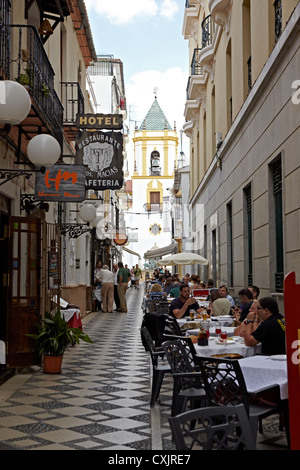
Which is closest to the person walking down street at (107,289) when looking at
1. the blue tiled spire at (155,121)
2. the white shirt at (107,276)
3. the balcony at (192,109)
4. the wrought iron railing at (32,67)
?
the white shirt at (107,276)

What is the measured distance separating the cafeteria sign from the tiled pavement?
15.2 ft

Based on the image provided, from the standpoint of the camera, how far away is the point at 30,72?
9.79 metres

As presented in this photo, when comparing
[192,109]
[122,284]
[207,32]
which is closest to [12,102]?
[207,32]

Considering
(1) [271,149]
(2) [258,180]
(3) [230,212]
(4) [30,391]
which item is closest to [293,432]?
(4) [30,391]

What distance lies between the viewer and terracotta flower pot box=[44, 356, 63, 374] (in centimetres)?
1008

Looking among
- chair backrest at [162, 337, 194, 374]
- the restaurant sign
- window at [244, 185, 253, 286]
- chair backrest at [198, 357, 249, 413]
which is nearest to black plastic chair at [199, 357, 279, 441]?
chair backrest at [198, 357, 249, 413]

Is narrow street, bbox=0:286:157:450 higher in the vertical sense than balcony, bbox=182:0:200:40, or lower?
lower

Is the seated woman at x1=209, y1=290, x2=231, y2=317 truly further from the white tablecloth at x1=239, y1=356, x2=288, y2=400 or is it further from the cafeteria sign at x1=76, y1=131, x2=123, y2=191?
the white tablecloth at x1=239, y1=356, x2=288, y2=400

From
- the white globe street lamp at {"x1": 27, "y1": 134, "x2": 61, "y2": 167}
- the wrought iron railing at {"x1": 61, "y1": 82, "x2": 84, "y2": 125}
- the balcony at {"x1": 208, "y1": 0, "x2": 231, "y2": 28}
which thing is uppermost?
the balcony at {"x1": 208, "y1": 0, "x2": 231, "y2": 28}

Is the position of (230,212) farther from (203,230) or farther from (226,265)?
(203,230)

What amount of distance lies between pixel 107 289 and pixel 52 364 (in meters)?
13.8

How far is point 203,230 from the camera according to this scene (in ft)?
84.5

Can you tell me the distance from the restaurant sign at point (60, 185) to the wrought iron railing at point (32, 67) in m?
0.76

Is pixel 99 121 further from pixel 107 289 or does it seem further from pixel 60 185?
pixel 107 289
